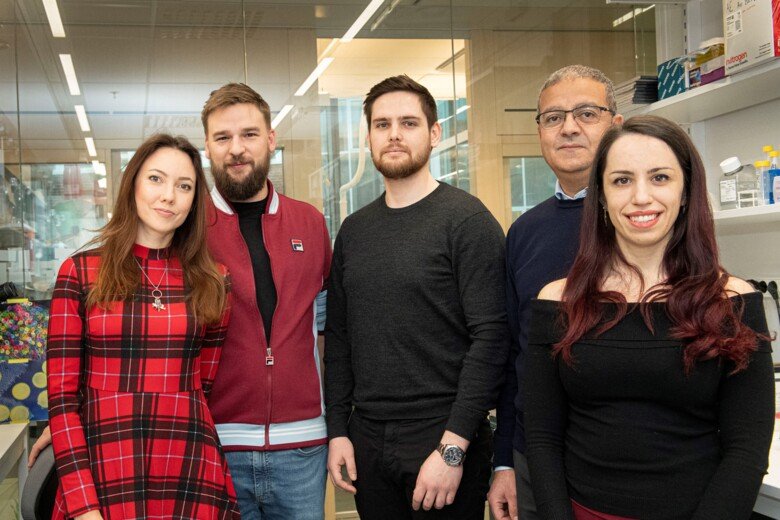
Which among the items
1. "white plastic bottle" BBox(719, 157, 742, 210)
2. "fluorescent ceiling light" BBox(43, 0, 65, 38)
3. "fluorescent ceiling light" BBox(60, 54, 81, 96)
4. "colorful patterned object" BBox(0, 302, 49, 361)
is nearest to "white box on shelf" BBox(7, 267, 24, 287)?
"colorful patterned object" BBox(0, 302, 49, 361)

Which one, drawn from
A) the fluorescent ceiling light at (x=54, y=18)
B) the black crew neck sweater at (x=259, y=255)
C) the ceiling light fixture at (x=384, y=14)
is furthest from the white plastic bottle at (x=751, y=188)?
the fluorescent ceiling light at (x=54, y=18)

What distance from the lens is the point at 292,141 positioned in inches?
153

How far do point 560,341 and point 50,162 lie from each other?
2812 millimetres

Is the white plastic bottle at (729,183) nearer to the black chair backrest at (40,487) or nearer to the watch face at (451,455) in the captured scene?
the watch face at (451,455)

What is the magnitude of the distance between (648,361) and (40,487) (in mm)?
1409

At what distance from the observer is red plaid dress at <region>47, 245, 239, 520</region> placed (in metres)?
1.76

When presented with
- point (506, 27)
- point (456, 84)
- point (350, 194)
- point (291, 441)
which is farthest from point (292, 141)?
point (291, 441)

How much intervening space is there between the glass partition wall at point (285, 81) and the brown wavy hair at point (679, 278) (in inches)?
93.9

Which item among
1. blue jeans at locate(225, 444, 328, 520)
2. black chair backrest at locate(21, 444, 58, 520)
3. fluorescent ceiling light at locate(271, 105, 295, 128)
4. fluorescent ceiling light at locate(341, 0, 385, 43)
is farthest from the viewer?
fluorescent ceiling light at locate(341, 0, 385, 43)

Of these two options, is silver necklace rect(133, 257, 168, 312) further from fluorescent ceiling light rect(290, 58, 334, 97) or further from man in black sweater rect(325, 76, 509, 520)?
fluorescent ceiling light rect(290, 58, 334, 97)

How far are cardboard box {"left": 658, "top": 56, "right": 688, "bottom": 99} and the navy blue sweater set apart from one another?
1080 millimetres

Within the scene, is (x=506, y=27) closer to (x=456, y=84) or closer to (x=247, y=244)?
(x=456, y=84)

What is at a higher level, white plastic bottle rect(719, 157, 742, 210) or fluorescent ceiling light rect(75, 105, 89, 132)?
fluorescent ceiling light rect(75, 105, 89, 132)

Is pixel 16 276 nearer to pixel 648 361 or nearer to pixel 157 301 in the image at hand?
pixel 157 301
